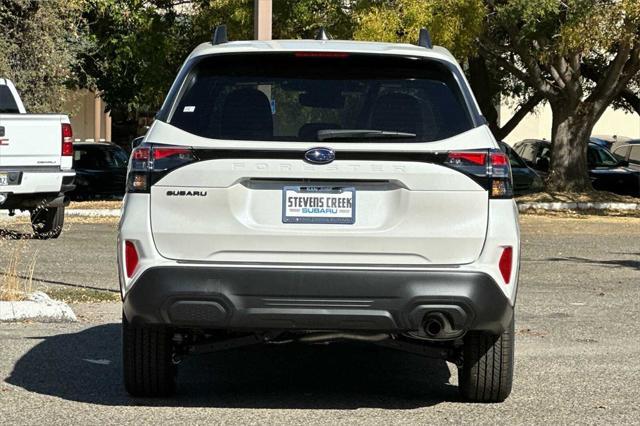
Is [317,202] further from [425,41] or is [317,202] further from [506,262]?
[425,41]

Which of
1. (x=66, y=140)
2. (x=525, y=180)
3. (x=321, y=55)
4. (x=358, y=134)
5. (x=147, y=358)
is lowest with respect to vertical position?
(x=525, y=180)

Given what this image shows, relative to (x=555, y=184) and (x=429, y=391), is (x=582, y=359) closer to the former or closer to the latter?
(x=429, y=391)

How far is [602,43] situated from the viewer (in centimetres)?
2486

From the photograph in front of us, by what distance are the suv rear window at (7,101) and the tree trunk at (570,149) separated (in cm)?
1471

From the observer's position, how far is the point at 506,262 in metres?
6.88

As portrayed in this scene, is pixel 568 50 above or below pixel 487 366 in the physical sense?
below

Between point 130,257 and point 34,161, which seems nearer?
point 130,257

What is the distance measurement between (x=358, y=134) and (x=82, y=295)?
20.0ft

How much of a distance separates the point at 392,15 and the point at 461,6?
1.51m

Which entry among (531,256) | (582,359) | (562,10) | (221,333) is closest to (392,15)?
(562,10)

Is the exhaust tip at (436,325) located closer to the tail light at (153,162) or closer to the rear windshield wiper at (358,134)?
the rear windshield wiper at (358,134)

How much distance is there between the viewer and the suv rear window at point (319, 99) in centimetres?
697

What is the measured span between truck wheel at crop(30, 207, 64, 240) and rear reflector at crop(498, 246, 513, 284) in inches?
509

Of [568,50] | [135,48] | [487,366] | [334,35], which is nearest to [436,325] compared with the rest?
[487,366]
